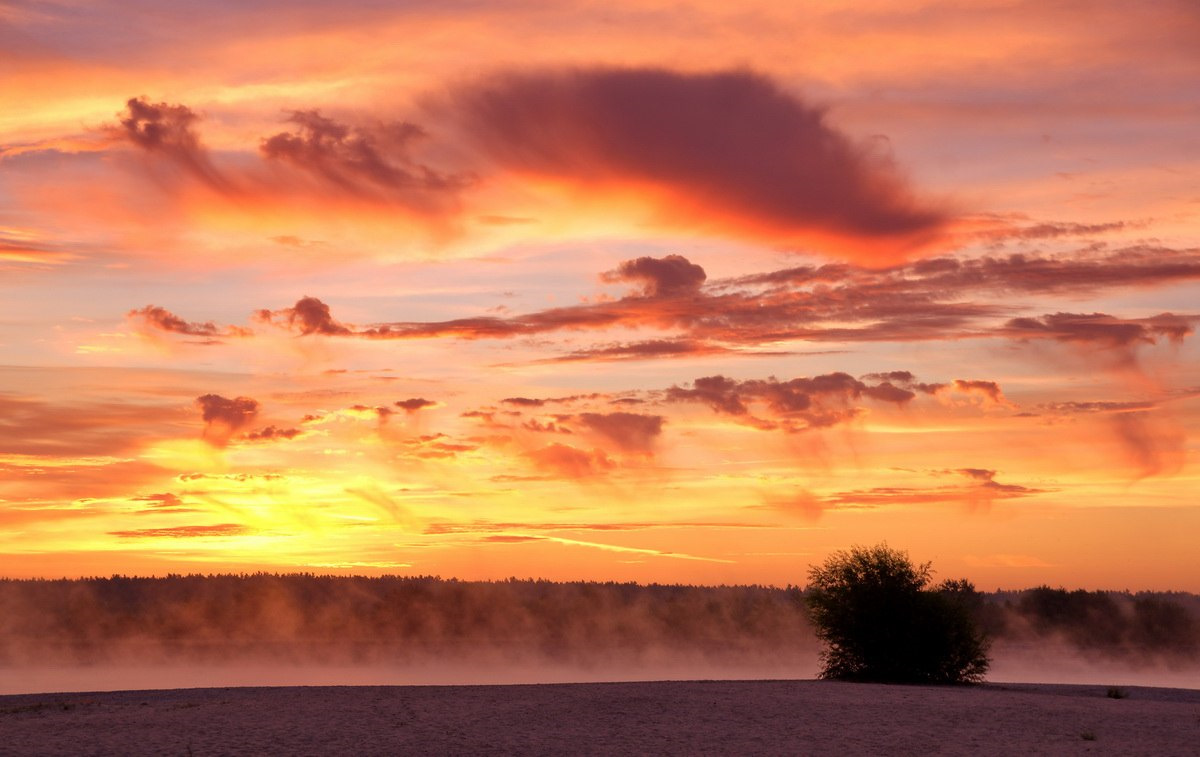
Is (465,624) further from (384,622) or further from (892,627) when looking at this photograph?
(892,627)

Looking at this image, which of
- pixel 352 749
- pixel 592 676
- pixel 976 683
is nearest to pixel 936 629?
pixel 976 683

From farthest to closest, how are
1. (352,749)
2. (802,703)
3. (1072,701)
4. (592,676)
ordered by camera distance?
(592,676) → (1072,701) → (802,703) → (352,749)

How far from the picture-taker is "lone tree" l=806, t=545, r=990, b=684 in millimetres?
35719

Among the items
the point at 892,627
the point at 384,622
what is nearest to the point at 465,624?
the point at 384,622

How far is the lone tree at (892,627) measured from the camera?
35.7m

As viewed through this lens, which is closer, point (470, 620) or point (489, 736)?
point (489, 736)

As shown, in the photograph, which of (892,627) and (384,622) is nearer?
(892,627)

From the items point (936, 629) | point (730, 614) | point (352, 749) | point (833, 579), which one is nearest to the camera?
point (352, 749)

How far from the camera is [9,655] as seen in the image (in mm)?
107250

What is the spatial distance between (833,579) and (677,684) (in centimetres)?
906

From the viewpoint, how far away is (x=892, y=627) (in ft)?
119

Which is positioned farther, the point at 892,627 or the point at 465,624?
the point at 465,624

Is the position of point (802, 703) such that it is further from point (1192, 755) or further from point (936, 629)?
point (936, 629)

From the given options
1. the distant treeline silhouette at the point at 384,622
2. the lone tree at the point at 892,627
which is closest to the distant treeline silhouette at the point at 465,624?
the distant treeline silhouette at the point at 384,622
